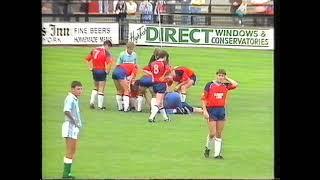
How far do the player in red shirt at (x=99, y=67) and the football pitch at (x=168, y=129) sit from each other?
0.05 meters

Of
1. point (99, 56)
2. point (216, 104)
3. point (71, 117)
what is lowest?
point (71, 117)

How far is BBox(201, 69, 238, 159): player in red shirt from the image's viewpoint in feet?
25.6

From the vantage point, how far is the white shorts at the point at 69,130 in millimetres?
7750

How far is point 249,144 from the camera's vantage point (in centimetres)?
784

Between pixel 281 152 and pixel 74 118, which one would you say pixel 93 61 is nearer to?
pixel 74 118

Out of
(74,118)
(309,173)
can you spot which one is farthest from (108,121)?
(309,173)

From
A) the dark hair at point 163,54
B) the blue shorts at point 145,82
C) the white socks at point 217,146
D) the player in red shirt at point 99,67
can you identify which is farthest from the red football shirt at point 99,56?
the white socks at point 217,146

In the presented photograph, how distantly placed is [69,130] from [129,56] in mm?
850

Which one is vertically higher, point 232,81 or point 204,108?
point 232,81

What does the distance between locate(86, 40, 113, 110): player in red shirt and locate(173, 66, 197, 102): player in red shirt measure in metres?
0.61

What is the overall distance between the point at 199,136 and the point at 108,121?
83cm

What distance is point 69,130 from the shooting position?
25.4ft

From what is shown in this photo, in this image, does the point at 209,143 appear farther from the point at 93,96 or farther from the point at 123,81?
the point at 93,96

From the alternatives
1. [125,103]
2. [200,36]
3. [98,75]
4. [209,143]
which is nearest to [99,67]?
[98,75]
